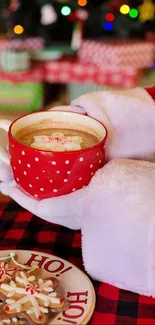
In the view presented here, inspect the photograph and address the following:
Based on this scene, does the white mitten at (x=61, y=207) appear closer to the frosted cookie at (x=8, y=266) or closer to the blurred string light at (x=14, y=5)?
the frosted cookie at (x=8, y=266)

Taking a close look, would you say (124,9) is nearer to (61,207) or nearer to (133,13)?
(133,13)

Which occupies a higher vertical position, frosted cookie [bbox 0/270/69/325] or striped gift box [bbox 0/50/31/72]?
frosted cookie [bbox 0/270/69/325]

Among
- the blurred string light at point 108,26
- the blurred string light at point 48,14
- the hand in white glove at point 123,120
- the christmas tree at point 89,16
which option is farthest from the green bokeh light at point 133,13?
the hand in white glove at point 123,120

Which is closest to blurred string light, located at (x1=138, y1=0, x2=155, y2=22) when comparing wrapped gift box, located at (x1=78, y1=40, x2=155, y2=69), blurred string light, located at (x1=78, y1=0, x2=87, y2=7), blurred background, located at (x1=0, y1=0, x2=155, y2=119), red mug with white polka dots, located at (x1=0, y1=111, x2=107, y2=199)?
blurred background, located at (x1=0, y1=0, x2=155, y2=119)

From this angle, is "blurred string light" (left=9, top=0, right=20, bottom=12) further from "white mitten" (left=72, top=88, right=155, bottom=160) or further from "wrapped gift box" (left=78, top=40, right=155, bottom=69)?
"white mitten" (left=72, top=88, right=155, bottom=160)

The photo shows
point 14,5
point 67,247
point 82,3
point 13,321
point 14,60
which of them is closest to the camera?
point 13,321

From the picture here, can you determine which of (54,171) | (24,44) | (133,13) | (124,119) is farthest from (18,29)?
(54,171)
